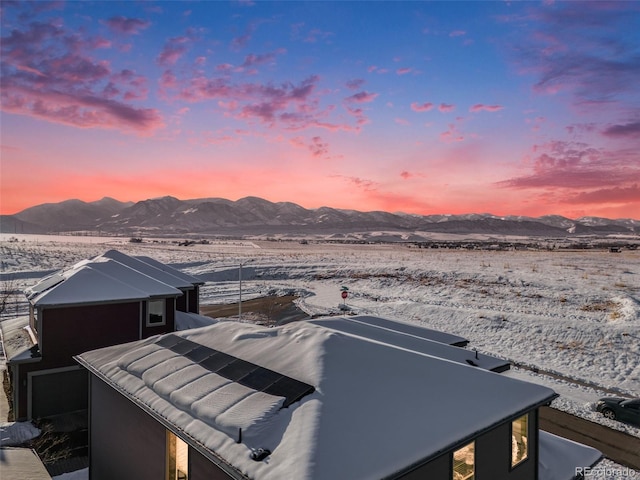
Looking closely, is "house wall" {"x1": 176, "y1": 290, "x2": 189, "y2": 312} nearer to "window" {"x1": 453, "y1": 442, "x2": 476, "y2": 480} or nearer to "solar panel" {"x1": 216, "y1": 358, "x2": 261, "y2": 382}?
"solar panel" {"x1": 216, "y1": 358, "x2": 261, "y2": 382}

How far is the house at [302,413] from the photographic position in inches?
262

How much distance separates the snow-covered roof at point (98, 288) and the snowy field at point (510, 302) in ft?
59.8

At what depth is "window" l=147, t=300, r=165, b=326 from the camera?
828 inches

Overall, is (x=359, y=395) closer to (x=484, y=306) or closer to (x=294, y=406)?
(x=294, y=406)

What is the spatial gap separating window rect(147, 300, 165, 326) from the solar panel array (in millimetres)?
10102

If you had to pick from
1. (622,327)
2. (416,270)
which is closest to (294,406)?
(622,327)

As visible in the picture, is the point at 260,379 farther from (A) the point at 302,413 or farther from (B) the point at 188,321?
(B) the point at 188,321

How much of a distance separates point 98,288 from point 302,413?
1571 centimetres

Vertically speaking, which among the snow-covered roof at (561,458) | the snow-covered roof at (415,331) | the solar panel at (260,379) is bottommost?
the snow-covered roof at (561,458)

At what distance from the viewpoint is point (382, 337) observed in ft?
46.0

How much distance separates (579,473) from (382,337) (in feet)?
Result: 22.1

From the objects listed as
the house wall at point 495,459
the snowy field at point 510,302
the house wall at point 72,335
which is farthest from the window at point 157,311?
the snowy field at point 510,302

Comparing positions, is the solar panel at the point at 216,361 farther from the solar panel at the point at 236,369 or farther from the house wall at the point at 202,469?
the house wall at the point at 202,469

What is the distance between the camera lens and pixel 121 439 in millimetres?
10688
